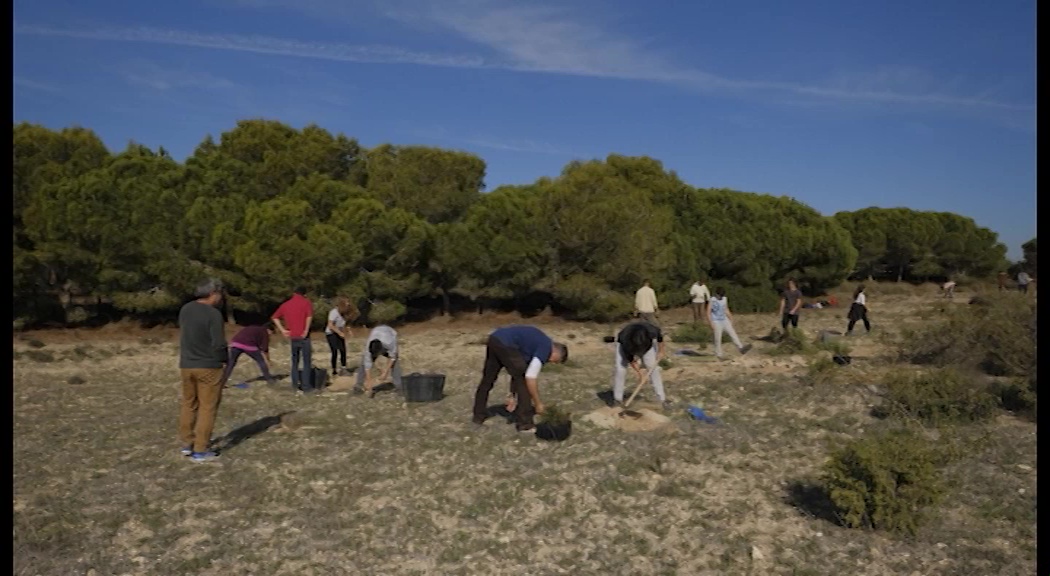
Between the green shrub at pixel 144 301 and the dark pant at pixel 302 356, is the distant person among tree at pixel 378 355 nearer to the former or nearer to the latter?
the dark pant at pixel 302 356

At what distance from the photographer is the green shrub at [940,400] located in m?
9.43

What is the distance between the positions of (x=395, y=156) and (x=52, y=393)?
808 inches

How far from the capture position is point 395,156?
31.6 metres

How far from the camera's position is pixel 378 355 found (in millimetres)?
11578

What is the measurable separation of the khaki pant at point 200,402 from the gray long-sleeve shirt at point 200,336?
0.09 metres

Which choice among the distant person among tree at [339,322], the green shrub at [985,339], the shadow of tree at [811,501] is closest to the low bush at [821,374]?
the green shrub at [985,339]

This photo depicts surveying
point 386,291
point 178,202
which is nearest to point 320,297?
point 386,291

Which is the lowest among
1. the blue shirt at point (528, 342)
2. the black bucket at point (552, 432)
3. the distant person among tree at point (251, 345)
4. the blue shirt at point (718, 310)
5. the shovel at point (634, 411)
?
the black bucket at point (552, 432)

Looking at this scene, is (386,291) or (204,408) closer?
(204,408)

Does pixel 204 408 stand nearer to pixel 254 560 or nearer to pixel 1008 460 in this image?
pixel 254 560

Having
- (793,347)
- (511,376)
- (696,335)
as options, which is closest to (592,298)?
(696,335)

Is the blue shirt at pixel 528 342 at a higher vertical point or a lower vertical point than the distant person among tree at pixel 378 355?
higher

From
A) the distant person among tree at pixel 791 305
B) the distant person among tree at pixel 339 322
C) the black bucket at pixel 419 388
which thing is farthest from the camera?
the distant person among tree at pixel 791 305

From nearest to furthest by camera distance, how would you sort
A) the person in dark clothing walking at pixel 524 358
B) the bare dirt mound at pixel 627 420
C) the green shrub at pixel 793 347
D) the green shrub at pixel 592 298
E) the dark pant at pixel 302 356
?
the person in dark clothing walking at pixel 524 358, the bare dirt mound at pixel 627 420, the dark pant at pixel 302 356, the green shrub at pixel 793 347, the green shrub at pixel 592 298
